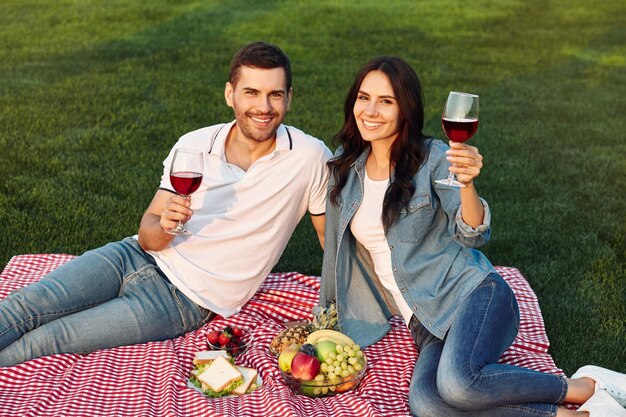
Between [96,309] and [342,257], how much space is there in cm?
148

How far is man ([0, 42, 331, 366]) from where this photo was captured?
5137 millimetres

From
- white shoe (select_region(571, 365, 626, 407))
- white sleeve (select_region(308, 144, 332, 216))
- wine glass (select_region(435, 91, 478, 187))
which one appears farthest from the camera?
white sleeve (select_region(308, 144, 332, 216))

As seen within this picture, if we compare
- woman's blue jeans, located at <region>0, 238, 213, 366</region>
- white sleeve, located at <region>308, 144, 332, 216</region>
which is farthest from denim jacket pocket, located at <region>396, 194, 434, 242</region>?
woman's blue jeans, located at <region>0, 238, 213, 366</region>

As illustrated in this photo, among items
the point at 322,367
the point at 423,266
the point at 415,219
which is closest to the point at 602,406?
the point at 423,266

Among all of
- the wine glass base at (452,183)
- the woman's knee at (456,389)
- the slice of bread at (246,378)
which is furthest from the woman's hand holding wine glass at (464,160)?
the slice of bread at (246,378)

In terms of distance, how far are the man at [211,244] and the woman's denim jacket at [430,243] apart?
1.10ft

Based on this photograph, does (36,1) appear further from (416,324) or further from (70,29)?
(416,324)

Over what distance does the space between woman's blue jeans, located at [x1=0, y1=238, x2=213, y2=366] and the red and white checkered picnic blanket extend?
8 centimetres

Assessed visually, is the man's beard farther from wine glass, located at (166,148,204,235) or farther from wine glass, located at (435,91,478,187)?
wine glass, located at (435,91,478,187)

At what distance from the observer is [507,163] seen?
31.4 feet

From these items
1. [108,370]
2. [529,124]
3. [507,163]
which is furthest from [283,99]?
[529,124]

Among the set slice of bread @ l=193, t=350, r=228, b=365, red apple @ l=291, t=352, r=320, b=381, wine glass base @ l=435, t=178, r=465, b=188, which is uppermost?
wine glass base @ l=435, t=178, r=465, b=188

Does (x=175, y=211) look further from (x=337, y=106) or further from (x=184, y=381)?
(x=337, y=106)

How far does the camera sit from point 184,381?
495 centimetres
